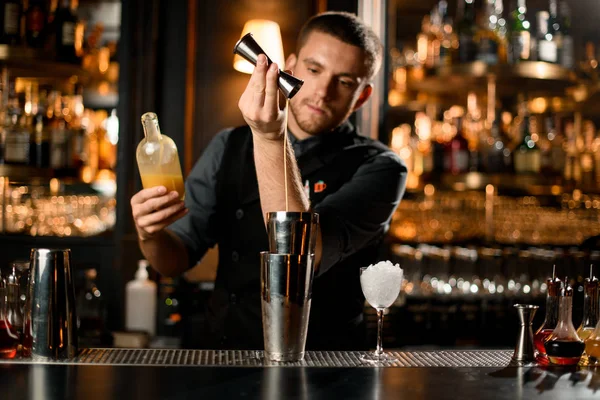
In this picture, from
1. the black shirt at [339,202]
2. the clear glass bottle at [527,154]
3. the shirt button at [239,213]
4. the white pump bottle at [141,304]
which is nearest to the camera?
the black shirt at [339,202]

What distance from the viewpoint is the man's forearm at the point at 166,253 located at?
1857 mm

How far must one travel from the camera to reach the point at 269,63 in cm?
142

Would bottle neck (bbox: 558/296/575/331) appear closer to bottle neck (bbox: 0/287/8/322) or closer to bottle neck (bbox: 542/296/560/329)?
bottle neck (bbox: 542/296/560/329)

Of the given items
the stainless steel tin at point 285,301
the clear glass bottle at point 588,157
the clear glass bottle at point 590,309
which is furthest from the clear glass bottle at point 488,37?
the stainless steel tin at point 285,301

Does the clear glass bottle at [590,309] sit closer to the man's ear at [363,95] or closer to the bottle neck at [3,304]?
the man's ear at [363,95]

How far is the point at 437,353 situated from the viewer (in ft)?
5.08

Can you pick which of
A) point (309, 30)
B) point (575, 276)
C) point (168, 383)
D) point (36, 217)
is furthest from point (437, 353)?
point (36, 217)

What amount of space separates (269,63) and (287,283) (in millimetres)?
392

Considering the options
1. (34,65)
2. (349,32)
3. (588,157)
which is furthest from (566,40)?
(34,65)

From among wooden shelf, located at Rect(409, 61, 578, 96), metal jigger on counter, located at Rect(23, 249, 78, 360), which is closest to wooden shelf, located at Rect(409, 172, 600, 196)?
wooden shelf, located at Rect(409, 61, 578, 96)

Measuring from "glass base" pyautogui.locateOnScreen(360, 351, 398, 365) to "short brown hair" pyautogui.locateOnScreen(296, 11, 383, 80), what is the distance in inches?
31.2

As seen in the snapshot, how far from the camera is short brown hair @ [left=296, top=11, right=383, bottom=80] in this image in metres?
1.93

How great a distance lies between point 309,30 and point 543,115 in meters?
2.24

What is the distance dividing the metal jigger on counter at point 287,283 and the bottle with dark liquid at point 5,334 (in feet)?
1.43
